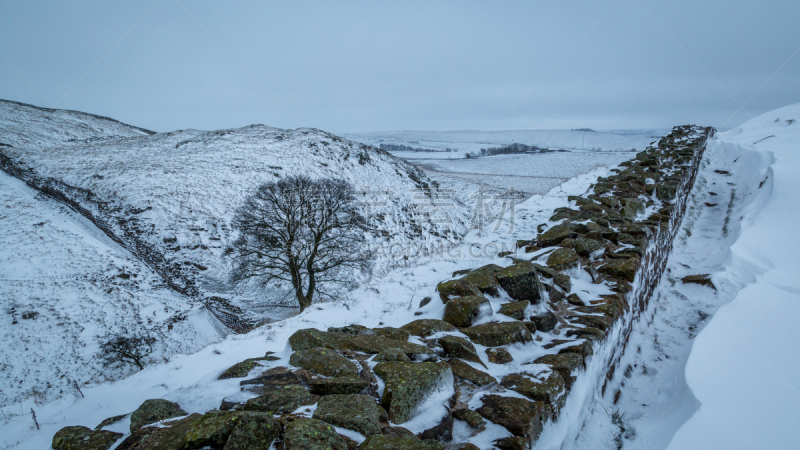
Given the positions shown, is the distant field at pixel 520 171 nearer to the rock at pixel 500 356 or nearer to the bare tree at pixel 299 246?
the bare tree at pixel 299 246

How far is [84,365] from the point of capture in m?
7.01

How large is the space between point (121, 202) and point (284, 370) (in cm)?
1504

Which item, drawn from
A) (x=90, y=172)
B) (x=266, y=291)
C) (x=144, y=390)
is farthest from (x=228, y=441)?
(x=90, y=172)

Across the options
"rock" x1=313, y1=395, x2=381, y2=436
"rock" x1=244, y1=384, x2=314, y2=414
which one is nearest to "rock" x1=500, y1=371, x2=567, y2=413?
"rock" x1=313, y1=395, x2=381, y2=436

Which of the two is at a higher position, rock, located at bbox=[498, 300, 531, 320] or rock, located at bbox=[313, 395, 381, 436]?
rock, located at bbox=[313, 395, 381, 436]

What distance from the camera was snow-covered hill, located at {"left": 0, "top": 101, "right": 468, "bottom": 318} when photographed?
1138 cm

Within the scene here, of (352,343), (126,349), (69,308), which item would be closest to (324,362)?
(352,343)

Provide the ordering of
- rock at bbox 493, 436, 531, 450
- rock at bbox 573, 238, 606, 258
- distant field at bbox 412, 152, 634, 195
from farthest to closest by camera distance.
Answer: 1. distant field at bbox 412, 152, 634, 195
2. rock at bbox 573, 238, 606, 258
3. rock at bbox 493, 436, 531, 450

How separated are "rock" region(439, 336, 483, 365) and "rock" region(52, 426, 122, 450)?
2408 millimetres

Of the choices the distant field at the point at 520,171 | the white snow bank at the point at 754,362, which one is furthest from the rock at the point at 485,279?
the distant field at the point at 520,171

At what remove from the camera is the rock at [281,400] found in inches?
80.7

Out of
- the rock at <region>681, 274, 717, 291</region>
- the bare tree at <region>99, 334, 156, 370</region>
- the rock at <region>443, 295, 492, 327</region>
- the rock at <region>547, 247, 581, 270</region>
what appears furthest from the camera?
the bare tree at <region>99, 334, 156, 370</region>

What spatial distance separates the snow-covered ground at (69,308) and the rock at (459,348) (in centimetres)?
674

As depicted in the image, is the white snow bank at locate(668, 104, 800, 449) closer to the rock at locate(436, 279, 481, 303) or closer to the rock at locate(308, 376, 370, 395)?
the rock at locate(436, 279, 481, 303)
